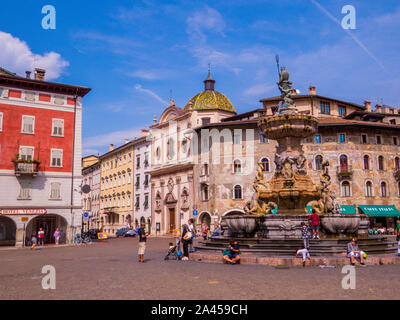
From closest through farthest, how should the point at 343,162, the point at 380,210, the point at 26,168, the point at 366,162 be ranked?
the point at 26,168, the point at 380,210, the point at 343,162, the point at 366,162

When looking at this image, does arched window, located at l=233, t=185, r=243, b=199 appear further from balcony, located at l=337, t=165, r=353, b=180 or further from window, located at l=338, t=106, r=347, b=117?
window, located at l=338, t=106, r=347, b=117

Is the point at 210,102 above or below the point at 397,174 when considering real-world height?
above

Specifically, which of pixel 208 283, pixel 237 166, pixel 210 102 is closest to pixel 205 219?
pixel 237 166

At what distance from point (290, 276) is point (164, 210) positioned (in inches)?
1790

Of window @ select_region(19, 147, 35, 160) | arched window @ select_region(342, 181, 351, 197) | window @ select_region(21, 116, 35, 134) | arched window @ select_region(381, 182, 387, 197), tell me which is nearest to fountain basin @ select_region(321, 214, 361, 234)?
window @ select_region(19, 147, 35, 160)

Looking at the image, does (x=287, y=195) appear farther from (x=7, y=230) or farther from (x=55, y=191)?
(x=7, y=230)

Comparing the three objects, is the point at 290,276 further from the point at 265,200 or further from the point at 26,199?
the point at 26,199

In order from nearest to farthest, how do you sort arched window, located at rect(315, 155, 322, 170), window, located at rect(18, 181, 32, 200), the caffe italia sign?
the caffe italia sign
window, located at rect(18, 181, 32, 200)
arched window, located at rect(315, 155, 322, 170)

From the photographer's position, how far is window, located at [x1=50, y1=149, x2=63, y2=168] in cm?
3481

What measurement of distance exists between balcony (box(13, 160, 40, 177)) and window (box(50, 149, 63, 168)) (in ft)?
5.32

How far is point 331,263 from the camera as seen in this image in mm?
12562

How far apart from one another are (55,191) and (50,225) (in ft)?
11.3

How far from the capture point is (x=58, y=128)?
117ft
